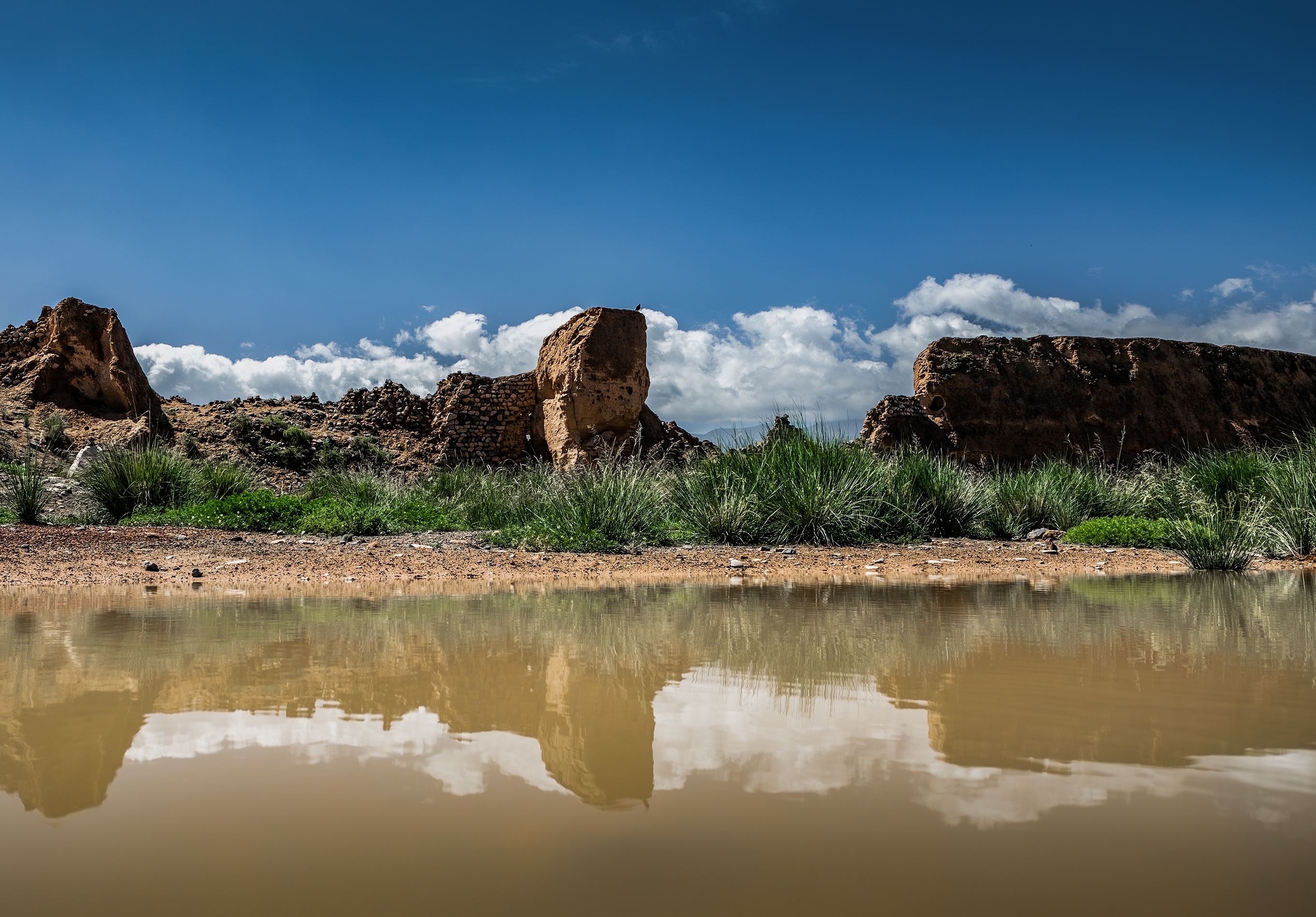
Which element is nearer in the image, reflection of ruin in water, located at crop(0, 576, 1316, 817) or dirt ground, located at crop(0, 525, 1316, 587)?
reflection of ruin in water, located at crop(0, 576, 1316, 817)

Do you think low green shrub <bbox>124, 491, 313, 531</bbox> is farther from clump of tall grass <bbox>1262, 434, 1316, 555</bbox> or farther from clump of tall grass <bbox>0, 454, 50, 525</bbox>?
clump of tall grass <bbox>1262, 434, 1316, 555</bbox>

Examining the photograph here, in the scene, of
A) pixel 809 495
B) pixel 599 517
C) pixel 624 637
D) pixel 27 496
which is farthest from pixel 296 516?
pixel 624 637

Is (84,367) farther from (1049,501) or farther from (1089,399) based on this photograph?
(1089,399)

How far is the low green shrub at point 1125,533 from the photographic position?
381 inches

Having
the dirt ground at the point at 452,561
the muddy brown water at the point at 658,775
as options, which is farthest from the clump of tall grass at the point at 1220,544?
the muddy brown water at the point at 658,775

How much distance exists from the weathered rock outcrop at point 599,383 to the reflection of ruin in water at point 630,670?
1283 cm

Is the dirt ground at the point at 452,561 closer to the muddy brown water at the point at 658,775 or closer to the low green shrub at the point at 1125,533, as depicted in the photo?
the low green shrub at the point at 1125,533

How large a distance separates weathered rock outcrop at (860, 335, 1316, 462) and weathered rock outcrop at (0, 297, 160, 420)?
56.7 ft

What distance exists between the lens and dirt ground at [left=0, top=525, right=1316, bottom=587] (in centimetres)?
676

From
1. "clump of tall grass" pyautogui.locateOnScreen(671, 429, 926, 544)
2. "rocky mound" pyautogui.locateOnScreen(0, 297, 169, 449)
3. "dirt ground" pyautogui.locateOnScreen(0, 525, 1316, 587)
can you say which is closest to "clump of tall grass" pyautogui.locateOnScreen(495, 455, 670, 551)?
"dirt ground" pyautogui.locateOnScreen(0, 525, 1316, 587)

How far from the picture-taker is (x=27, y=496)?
10.9 metres

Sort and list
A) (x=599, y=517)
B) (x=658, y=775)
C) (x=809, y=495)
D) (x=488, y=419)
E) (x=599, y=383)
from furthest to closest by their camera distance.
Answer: (x=488, y=419) < (x=599, y=383) < (x=809, y=495) < (x=599, y=517) < (x=658, y=775)

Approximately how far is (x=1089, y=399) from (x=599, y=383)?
11624mm

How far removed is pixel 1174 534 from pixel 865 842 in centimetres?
884
